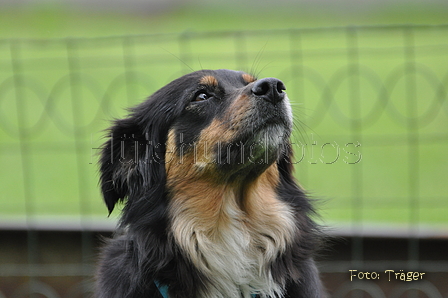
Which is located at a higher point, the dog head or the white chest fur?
the dog head

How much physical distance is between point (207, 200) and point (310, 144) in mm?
2044

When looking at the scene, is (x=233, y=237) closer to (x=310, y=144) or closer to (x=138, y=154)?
(x=138, y=154)

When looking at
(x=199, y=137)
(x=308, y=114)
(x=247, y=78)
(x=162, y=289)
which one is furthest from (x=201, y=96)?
(x=308, y=114)

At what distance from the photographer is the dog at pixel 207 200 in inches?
107

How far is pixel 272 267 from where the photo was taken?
2.89 m

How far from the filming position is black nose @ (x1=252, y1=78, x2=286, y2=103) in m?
2.66

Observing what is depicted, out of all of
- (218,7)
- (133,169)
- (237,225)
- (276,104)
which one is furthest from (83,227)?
(218,7)

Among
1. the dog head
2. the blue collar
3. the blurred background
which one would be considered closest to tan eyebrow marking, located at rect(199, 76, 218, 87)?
the dog head

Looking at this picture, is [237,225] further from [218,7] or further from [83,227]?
[218,7]

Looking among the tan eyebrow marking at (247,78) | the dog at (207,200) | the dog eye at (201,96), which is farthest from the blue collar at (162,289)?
the tan eyebrow marking at (247,78)

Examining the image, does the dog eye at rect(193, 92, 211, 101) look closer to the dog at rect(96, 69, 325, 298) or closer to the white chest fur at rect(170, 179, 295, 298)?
the dog at rect(96, 69, 325, 298)

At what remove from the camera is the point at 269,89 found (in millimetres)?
2676

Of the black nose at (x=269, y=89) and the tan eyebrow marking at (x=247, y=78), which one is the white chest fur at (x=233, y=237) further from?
the tan eyebrow marking at (x=247, y=78)

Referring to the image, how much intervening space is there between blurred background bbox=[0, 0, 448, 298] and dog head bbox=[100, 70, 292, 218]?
0.99 feet
